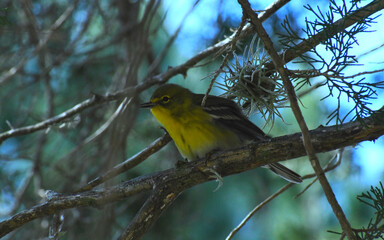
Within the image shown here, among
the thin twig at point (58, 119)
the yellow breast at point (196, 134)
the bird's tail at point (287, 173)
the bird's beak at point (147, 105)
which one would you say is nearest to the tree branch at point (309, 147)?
the bird's tail at point (287, 173)

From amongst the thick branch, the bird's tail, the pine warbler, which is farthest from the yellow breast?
the thick branch

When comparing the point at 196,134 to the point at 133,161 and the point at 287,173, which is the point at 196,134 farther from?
the point at 287,173

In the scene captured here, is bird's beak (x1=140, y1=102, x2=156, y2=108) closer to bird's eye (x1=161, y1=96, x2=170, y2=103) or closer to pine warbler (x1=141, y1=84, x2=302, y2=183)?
pine warbler (x1=141, y1=84, x2=302, y2=183)

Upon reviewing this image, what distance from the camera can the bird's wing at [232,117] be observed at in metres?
3.79

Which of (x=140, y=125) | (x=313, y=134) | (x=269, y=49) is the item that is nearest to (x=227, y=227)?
(x=140, y=125)

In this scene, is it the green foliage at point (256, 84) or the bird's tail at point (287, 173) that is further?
the bird's tail at point (287, 173)

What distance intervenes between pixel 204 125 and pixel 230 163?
43.7 inches

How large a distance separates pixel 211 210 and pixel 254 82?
2900mm

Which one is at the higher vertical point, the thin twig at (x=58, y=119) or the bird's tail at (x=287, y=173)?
the thin twig at (x=58, y=119)

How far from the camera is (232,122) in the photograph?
386 cm

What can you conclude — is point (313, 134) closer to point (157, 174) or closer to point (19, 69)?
point (157, 174)

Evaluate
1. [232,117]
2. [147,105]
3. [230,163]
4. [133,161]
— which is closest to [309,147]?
[230,163]

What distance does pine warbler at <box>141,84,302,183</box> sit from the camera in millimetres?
3781

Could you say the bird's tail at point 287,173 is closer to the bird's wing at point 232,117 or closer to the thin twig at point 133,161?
the bird's wing at point 232,117
